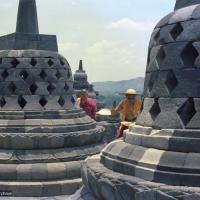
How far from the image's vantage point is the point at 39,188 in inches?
312

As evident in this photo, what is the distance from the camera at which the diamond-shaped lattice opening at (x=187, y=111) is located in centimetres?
433

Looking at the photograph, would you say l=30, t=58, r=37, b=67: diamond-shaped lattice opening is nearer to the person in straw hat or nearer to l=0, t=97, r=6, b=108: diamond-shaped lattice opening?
l=0, t=97, r=6, b=108: diamond-shaped lattice opening

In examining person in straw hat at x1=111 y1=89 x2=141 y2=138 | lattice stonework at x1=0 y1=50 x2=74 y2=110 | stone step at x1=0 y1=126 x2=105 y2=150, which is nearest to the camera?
person in straw hat at x1=111 y1=89 x2=141 y2=138


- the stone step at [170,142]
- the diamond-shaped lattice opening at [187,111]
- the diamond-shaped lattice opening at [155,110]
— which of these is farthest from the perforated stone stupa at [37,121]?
the diamond-shaped lattice opening at [187,111]

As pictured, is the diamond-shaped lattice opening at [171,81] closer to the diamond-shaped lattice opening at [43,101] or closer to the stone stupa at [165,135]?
the stone stupa at [165,135]

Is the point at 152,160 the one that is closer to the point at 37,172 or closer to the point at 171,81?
the point at 171,81

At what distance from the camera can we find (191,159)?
3980mm

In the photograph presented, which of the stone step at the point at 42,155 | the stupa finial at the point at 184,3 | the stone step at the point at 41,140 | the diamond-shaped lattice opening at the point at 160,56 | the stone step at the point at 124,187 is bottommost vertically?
the stone step at the point at 42,155

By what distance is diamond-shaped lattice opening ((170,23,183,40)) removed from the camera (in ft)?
15.0

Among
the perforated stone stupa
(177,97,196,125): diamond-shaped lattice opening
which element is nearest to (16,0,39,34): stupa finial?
the perforated stone stupa

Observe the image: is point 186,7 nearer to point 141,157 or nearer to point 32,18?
point 141,157

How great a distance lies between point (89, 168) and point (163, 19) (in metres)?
1.99

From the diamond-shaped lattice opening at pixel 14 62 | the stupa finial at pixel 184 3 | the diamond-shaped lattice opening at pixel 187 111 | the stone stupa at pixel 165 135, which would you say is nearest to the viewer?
the stone stupa at pixel 165 135

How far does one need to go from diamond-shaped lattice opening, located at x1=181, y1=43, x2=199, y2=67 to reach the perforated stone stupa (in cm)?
451
